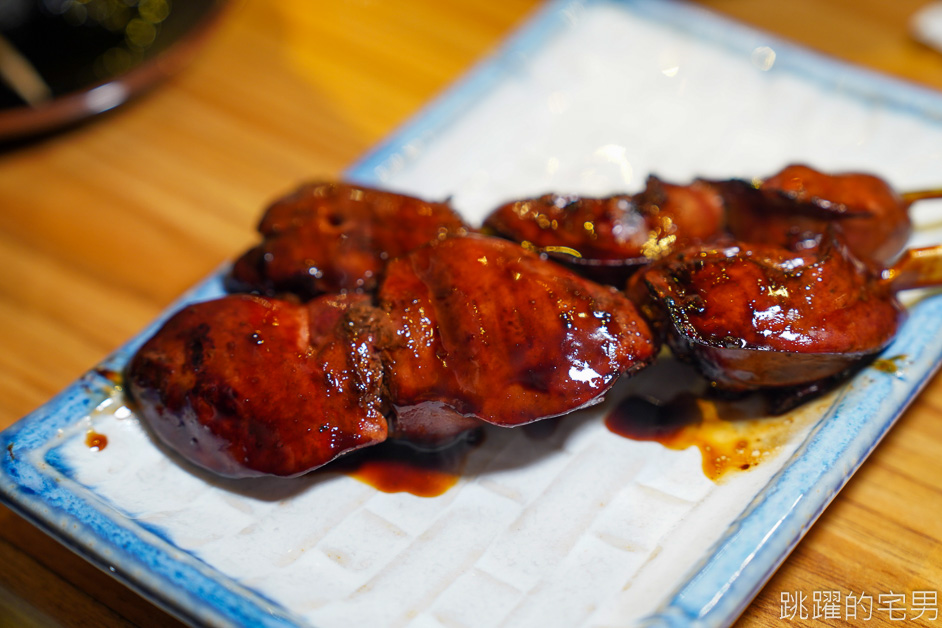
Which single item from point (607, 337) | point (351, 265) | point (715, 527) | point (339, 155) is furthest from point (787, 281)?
point (339, 155)

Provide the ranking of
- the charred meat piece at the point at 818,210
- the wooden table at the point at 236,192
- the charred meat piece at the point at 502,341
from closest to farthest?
the charred meat piece at the point at 502,341
the wooden table at the point at 236,192
the charred meat piece at the point at 818,210

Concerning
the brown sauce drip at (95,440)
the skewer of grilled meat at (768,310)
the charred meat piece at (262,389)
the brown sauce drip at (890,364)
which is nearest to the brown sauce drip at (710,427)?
the skewer of grilled meat at (768,310)

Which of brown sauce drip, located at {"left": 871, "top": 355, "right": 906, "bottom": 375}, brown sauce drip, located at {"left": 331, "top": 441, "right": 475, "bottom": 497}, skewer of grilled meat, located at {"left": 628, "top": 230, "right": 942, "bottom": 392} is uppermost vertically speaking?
skewer of grilled meat, located at {"left": 628, "top": 230, "right": 942, "bottom": 392}

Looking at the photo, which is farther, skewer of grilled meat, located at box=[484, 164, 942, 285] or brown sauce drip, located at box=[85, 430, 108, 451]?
skewer of grilled meat, located at box=[484, 164, 942, 285]

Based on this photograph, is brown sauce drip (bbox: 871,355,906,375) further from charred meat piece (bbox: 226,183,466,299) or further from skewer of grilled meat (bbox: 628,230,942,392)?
charred meat piece (bbox: 226,183,466,299)

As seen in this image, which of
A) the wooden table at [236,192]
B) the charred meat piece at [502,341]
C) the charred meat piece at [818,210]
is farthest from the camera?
the charred meat piece at [818,210]

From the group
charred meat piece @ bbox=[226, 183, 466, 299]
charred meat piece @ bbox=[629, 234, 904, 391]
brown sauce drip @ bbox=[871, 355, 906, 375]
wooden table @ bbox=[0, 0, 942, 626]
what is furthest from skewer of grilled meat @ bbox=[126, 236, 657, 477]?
brown sauce drip @ bbox=[871, 355, 906, 375]

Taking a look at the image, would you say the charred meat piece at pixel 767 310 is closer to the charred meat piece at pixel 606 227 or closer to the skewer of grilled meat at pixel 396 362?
the skewer of grilled meat at pixel 396 362
